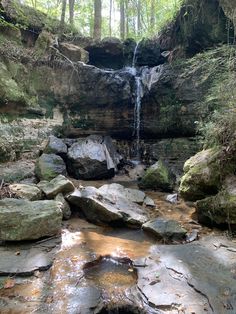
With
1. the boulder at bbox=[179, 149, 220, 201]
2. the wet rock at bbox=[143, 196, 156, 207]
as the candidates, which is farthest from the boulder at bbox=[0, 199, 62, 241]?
the boulder at bbox=[179, 149, 220, 201]

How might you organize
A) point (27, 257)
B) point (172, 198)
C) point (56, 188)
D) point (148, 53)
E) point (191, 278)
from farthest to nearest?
point (148, 53)
point (172, 198)
point (56, 188)
point (27, 257)
point (191, 278)

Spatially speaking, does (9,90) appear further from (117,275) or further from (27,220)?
(117,275)

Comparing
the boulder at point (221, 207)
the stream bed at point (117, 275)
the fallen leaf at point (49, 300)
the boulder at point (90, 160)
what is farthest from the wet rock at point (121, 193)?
the fallen leaf at point (49, 300)

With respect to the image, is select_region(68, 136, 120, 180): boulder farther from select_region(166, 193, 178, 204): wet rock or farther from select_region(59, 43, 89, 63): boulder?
select_region(59, 43, 89, 63): boulder

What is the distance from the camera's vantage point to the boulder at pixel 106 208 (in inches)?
195

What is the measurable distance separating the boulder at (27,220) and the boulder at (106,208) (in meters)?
0.89

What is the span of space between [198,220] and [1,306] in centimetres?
337

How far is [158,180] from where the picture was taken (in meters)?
7.45

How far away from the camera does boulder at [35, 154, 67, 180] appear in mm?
6922

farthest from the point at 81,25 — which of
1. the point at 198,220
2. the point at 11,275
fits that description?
the point at 11,275

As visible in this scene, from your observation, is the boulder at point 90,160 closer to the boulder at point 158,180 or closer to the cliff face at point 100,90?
the cliff face at point 100,90

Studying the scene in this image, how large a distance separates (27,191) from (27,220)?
4.36 feet

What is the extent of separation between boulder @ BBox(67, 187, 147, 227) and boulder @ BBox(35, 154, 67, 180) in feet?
5.52

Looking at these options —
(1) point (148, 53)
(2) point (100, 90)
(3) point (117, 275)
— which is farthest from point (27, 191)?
(1) point (148, 53)
